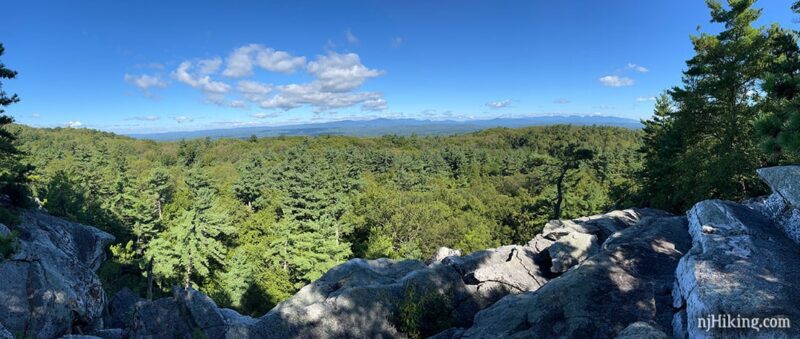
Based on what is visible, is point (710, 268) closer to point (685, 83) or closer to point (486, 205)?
point (685, 83)

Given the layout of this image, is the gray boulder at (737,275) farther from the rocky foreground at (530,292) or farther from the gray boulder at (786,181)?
the gray boulder at (786,181)

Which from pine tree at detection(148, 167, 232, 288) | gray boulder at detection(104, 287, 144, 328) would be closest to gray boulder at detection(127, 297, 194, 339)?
gray boulder at detection(104, 287, 144, 328)

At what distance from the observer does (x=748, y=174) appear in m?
17.9

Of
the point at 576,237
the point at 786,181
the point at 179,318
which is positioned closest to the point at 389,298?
the point at 179,318

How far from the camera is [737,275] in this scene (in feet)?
21.5

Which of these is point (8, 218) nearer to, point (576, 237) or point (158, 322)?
point (158, 322)

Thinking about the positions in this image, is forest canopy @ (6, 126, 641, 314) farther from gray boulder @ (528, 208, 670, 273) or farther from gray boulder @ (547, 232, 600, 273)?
gray boulder @ (547, 232, 600, 273)

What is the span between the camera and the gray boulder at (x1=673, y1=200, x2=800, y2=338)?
5707 millimetres

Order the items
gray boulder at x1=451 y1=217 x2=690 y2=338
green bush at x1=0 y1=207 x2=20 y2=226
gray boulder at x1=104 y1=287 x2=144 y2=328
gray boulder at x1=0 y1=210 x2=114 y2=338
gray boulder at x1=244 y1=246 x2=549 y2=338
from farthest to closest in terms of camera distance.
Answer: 1. gray boulder at x1=104 y1=287 x2=144 y2=328
2. green bush at x1=0 y1=207 x2=20 y2=226
3. gray boulder at x1=0 y1=210 x2=114 y2=338
4. gray boulder at x1=244 y1=246 x2=549 y2=338
5. gray boulder at x1=451 y1=217 x2=690 y2=338

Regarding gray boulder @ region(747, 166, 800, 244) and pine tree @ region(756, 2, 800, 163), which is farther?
gray boulder @ region(747, 166, 800, 244)

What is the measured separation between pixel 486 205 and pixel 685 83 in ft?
120

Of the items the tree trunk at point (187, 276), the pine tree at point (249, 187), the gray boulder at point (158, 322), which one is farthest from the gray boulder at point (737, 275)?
the pine tree at point (249, 187)

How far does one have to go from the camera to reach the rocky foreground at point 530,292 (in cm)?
666

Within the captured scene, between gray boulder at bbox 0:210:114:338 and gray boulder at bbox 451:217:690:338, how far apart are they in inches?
495
